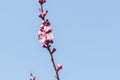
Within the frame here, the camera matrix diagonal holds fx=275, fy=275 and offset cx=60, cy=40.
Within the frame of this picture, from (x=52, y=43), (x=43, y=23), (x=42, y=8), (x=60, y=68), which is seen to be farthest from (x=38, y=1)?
(x=60, y=68)

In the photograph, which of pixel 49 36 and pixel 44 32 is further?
pixel 44 32

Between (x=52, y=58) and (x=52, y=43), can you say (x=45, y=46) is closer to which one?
(x=52, y=43)

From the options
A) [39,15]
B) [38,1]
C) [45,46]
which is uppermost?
[38,1]

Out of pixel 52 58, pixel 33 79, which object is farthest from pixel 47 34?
pixel 33 79

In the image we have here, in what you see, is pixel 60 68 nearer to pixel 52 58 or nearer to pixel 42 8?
pixel 52 58

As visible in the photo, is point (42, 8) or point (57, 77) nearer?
point (57, 77)

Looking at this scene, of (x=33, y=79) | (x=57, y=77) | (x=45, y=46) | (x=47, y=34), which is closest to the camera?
(x=57, y=77)

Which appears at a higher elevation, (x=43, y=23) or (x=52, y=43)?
(x=43, y=23)

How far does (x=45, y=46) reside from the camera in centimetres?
545

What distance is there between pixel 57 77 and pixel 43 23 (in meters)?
1.50

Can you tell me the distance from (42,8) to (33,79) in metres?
2.51

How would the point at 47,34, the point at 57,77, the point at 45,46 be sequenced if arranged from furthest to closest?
the point at 47,34
the point at 45,46
the point at 57,77

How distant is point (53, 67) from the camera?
4.86 meters

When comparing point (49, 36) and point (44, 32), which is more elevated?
point (44, 32)
